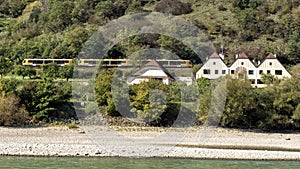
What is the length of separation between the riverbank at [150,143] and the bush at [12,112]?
0.93 metres

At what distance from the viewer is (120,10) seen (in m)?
81.9

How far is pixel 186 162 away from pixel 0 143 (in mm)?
8501

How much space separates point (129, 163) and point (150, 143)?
5.19 metres

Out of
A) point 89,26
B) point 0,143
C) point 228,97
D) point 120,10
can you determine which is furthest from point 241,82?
point 120,10

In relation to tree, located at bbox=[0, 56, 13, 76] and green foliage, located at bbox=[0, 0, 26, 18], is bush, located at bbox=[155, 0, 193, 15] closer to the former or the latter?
green foliage, located at bbox=[0, 0, 26, 18]

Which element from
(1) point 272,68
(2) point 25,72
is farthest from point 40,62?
(1) point 272,68

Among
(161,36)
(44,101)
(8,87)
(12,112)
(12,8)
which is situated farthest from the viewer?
(12,8)

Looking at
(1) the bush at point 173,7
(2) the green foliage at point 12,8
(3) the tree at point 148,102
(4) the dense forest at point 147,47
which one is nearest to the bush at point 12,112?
(4) the dense forest at point 147,47

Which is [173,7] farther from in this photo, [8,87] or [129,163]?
[129,163]

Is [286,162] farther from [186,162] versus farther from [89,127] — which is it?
[89,127]

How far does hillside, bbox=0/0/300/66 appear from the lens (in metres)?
61.6

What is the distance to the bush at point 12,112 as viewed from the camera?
111ft

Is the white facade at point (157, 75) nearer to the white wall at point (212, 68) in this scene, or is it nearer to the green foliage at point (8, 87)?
the white wall at point (212, 68)

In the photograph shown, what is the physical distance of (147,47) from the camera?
5988 centimetres
